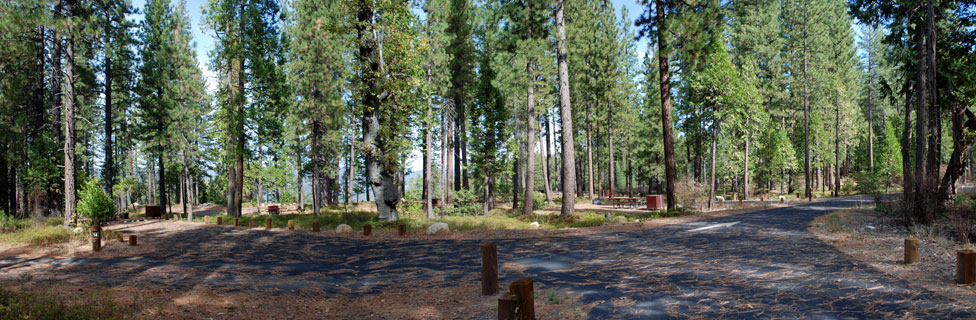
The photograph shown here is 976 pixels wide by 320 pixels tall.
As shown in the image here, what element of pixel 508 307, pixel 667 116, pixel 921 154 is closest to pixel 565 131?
pixel 667 116

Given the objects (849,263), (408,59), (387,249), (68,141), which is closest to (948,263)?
(849,263)

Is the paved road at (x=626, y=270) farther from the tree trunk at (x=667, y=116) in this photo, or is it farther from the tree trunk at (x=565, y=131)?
the tree trunk at (x=667, y=116)

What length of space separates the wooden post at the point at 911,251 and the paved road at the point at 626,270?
75cm

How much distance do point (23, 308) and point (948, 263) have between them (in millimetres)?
13061

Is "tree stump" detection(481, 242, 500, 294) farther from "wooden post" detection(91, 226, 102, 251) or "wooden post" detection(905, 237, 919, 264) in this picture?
"wooden post" detection(91, 226, 102, 251)

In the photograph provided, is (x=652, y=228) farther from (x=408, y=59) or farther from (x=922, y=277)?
(x=408, y=59)

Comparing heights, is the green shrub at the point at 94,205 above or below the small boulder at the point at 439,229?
above

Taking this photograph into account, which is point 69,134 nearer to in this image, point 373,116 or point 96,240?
point 96,240

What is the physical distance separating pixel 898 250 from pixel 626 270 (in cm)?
525

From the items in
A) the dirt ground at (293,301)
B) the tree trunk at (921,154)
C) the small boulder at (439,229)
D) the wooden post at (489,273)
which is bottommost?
the small boulder at (439,229)

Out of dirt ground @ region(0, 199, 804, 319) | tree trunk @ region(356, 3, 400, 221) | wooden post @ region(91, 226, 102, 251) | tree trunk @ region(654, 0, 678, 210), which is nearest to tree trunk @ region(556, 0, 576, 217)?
tree trunk @ region(654, 0, 678, 210)

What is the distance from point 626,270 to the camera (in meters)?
7.89

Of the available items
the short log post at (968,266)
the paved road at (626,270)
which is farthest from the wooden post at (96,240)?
the short log post at (968,266)

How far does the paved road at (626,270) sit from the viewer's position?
538 centimetres
